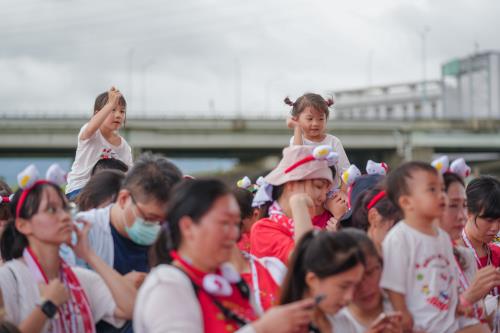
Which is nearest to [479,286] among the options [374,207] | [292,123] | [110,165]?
[374,207]

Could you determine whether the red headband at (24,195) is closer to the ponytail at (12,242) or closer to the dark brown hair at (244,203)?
the ponytail at (12,242)

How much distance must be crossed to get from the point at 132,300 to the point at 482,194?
10.3 feet

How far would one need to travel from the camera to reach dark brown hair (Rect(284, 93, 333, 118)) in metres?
7.47

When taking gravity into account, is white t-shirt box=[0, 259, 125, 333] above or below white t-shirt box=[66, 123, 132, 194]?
below

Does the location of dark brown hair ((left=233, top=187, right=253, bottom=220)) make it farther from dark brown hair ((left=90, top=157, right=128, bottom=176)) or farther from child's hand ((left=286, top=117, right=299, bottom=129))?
dark brown hair ((left=90, top=157, right=128, bottom=176))

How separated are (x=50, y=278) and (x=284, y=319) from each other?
4.94ft

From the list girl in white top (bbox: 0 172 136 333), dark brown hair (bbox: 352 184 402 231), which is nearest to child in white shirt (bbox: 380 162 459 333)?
dark brown hair (bbox: 352 184 402 231)

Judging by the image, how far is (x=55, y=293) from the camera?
407 centimetres

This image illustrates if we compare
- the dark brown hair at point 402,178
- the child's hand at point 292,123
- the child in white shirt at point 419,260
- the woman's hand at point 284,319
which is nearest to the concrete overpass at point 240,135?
the child's hand at point 292,123

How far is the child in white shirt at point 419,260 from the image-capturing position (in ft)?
14.4

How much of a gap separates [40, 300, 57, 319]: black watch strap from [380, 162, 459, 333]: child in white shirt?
1785mm

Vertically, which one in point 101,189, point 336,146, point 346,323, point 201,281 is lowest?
point 346,323

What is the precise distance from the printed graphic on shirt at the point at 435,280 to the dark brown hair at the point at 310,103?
126 inches

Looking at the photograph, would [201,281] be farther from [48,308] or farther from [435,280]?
[435,280]
